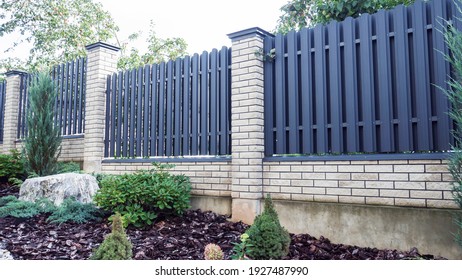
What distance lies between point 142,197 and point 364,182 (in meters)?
2.53

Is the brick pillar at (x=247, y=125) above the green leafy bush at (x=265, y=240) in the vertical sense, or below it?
above

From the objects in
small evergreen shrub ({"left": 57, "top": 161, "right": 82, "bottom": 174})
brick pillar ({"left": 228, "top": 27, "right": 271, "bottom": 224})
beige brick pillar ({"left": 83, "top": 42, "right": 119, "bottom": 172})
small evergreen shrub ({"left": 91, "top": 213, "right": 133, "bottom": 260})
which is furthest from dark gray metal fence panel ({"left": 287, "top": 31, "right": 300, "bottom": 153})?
small evergreen shrub ({"left": 57, "top": 161, "right": 82, "bottom": 174})

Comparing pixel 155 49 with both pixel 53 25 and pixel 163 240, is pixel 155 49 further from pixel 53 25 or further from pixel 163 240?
pixel 163 240

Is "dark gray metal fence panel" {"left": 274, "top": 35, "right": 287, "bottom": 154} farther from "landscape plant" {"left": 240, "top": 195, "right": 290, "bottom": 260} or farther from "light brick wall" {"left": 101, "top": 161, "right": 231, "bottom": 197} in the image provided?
"landscape plant" {"left": 240, "top": 195, "right": 290, "bottom": 260}

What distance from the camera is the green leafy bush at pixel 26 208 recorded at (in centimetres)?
492

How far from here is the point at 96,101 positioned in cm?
701

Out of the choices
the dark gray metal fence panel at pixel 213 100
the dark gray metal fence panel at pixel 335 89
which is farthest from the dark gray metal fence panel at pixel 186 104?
the dark gray metal fence panel at pixel 335 89

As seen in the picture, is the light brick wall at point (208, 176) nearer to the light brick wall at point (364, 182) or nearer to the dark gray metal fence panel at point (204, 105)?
the dark gray metal fence panel at point (204, 105)

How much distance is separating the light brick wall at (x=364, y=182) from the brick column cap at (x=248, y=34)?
1.67m

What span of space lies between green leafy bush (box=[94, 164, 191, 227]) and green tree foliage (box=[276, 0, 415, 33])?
3971 millimetres

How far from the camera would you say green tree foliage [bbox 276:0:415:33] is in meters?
6.12

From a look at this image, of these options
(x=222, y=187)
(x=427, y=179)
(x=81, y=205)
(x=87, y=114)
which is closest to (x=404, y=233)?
(x=427, y=179)

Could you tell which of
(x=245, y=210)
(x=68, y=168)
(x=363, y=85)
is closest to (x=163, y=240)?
(x=245, y=210)

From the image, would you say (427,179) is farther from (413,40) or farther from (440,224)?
(413,40)
